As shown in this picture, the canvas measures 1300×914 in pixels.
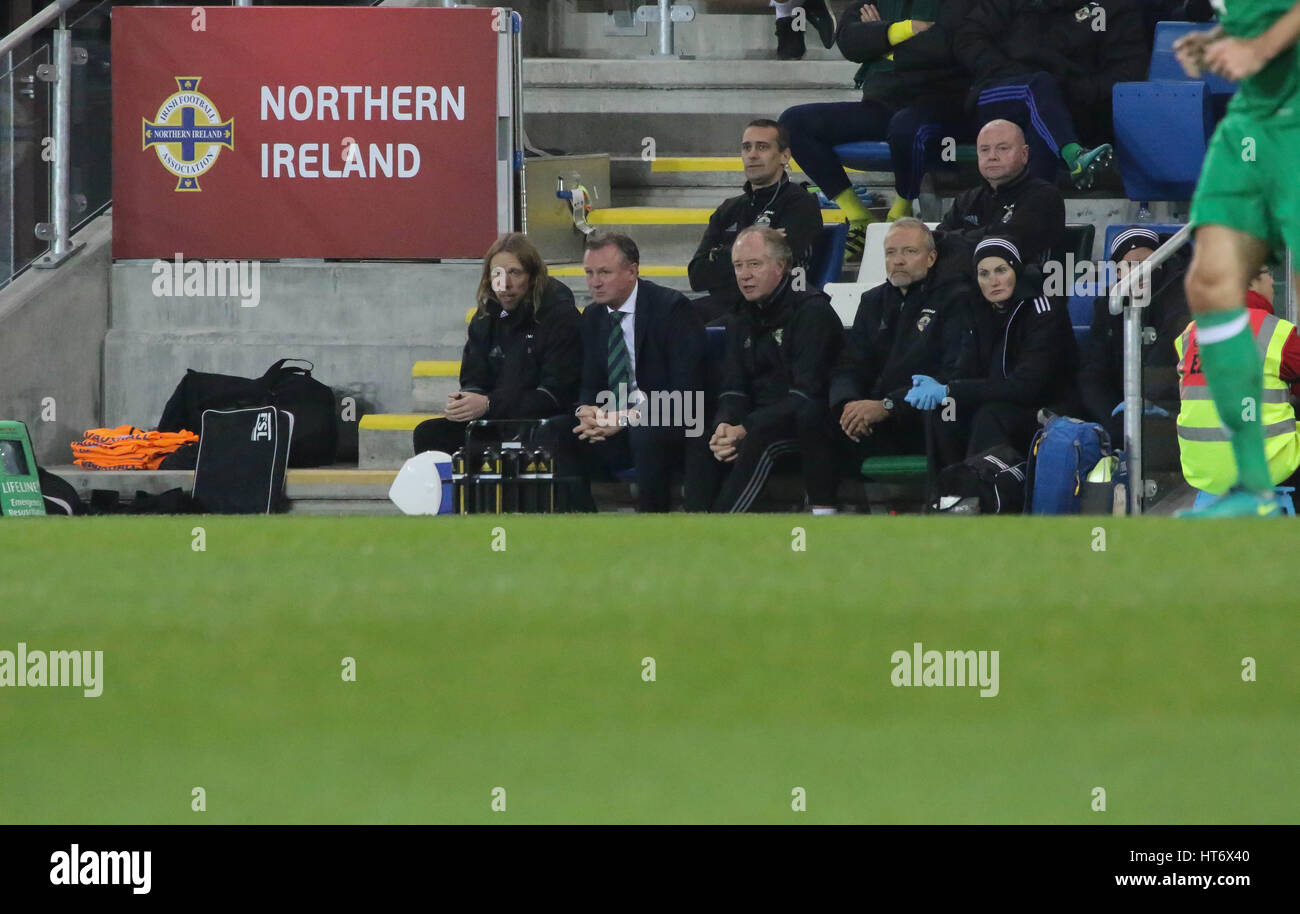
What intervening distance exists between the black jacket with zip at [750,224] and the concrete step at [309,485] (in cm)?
136

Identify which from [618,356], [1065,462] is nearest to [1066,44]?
[618,356]

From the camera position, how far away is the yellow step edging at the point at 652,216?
717cm

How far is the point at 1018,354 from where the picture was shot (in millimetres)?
5027

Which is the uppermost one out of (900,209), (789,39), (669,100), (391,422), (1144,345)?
(789,39)

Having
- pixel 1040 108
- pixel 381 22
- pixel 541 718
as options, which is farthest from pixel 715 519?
pixel 381 22

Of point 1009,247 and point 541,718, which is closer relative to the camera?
point 541,718

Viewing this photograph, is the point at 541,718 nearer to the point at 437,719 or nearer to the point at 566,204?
the point at 437,719

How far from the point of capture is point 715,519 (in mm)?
2293

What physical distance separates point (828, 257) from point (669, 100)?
87.1 inches

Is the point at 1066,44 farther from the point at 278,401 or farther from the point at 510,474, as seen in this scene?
the point at 278,401

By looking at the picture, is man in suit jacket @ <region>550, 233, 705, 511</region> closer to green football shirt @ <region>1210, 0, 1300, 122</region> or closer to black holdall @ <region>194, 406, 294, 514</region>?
black holdall @ <region>194, 406, 294, 514</region>

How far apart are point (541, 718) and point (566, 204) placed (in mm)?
5333

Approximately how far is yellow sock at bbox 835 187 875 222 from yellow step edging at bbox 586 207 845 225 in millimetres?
272
